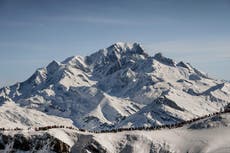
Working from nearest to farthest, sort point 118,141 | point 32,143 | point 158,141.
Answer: point 32,143 < point 118,141 < point 158,141

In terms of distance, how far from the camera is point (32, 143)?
14900 centimetres

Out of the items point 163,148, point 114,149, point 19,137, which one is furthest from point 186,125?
point 19,137

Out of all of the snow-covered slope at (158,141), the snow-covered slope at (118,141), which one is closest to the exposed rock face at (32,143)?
the snow-covered slope at (118,141)

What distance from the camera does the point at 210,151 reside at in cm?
14125

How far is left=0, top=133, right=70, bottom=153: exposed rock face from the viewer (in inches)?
5758

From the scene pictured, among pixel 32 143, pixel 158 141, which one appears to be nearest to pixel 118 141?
pixel 158 141

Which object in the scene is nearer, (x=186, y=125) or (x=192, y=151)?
(x=192, y=151)

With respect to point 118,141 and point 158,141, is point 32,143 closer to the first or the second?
point 118,141

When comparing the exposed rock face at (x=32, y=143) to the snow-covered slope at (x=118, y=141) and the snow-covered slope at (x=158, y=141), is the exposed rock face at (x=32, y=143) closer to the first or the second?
the snow-covered slope at (x=118, y=141)

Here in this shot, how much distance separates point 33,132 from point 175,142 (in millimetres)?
48932

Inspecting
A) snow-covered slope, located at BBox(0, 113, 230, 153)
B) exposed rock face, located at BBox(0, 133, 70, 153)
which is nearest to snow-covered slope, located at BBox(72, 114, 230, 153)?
snow-covered slope, located at BBox(0, 113, 230, 153)

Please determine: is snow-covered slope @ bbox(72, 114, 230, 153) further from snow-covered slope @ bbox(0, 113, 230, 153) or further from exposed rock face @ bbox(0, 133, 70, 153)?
exposed rock face @ bbox(0, 133, 70, 153)

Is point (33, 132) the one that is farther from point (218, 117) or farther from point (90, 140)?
point (218, 117)

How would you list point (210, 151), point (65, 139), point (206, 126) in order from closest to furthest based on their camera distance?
point (210, 151) → point (65, 139) → point (206, 126)
